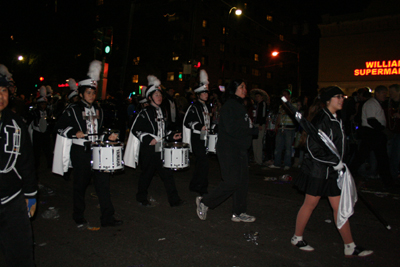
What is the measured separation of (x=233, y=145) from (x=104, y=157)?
1878 mm

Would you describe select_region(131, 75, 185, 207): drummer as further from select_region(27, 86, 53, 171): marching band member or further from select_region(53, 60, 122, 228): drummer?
select_region(27, 86, 53, 171): marching band member

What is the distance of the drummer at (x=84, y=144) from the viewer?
15.4 feet

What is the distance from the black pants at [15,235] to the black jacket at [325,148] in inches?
120

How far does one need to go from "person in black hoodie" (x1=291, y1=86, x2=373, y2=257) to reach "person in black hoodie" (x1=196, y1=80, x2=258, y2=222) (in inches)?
41.9

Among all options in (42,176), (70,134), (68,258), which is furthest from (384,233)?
(42,176)

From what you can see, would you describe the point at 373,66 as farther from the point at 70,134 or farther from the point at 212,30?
the point at 212,30

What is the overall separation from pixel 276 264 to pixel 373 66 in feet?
67.6

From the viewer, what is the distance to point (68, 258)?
12.6ft

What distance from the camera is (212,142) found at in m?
6.19

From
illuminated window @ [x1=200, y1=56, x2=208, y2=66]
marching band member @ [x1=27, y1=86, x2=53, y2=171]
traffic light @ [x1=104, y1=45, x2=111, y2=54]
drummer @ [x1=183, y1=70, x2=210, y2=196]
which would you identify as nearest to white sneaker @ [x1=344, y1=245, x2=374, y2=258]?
drummer @ [x1=183, y1=70, x2=210, y2=196]

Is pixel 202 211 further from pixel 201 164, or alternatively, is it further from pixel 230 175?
pixel 201 164

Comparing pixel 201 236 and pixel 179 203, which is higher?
pixel 179 203

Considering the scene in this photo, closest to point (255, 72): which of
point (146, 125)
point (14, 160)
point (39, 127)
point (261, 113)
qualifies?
point (261, 113)

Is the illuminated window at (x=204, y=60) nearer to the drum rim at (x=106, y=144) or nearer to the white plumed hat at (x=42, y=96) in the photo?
the white plumed hat at (x=42, y=96)
